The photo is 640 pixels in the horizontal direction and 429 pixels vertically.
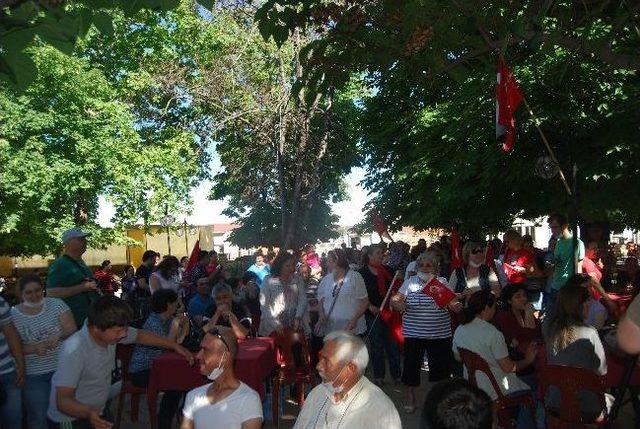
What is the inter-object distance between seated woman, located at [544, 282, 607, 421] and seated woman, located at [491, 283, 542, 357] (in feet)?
3.99

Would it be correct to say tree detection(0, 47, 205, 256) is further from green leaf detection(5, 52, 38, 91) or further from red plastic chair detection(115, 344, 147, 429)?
green leaf detection(5, 52, 38, 91)

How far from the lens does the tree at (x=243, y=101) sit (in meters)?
25.0

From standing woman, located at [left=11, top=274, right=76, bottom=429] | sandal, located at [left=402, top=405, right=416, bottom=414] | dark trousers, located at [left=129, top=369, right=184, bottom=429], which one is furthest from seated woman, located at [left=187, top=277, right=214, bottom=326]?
standing woman, located at [left=11, top=274, right=76, bottom=429]

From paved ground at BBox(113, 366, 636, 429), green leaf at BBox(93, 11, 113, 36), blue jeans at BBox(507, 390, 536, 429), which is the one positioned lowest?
paved ground at BBox(113, 366, 636, 429)

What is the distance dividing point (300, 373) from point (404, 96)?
1632cm

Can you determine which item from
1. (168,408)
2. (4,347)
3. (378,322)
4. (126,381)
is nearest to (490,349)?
(168,408)

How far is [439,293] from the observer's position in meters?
7.90

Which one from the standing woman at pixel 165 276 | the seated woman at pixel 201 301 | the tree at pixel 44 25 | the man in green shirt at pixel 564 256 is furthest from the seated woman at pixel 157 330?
the man in green shirt at pixel 564 256

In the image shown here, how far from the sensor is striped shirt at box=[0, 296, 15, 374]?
5.38 meters

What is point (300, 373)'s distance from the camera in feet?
26.7

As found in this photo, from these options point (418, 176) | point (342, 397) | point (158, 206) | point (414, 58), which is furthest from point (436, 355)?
point (158, 206)

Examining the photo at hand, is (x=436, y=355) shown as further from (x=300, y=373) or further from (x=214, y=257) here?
(x=214, y=257)

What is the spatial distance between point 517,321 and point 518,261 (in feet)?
11.8

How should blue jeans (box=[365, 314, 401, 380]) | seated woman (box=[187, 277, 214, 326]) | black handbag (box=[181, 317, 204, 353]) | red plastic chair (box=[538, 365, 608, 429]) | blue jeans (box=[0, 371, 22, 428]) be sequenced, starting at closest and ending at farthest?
red plastic chair (box=[538, 365, 608, 429]) < blue jeans (box=[0, 371, 22, 428]) < black handbag (box=[181, 317, 204, 353]) < blue jeans (box=[365, 314, 401, 380]) < seated woman (box=[187, 277, 214, 326])
